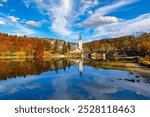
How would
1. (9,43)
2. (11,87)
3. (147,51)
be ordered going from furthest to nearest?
1. (9,43)
2. (147,51)
3. (11,87)

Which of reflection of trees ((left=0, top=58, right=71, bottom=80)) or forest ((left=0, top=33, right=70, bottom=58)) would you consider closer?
reflection of trees ((left=0, top=58, right=71, bottom=80))

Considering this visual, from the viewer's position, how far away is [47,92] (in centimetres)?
3403

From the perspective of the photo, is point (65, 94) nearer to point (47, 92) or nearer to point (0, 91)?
point (47, 92)

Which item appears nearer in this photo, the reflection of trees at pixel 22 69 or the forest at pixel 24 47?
the reflection of trees at pixel 22 69

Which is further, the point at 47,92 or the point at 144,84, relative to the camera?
the point at 144,84

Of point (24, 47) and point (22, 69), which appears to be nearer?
point (22, 69)

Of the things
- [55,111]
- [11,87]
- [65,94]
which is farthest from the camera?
[11,87]

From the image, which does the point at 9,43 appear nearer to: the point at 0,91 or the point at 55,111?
the point at 0,91

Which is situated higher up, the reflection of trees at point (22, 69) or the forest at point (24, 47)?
the forest at point (24, 47)

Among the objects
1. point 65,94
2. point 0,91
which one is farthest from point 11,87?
point 65,94

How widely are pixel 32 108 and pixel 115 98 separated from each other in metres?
12.6

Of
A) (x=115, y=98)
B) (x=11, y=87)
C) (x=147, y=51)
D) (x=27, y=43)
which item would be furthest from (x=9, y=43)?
(x=115, y=98)

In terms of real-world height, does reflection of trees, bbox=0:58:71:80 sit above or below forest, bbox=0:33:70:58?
below

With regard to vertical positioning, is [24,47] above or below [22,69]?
above
